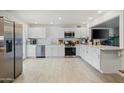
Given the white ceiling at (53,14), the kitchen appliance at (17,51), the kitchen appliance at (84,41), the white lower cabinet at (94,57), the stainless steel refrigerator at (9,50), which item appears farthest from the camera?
the kitchen appliance at (84,41)

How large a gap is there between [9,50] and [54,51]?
283 inches

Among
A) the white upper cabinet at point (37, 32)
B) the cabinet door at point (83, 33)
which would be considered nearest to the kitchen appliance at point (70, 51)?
the cabinet door at point (83, 33)

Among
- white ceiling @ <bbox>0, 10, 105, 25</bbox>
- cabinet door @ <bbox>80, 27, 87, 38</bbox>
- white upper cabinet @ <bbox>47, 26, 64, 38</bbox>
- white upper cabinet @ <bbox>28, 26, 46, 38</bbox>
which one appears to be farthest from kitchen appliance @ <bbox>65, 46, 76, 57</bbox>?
white ceiling @ <bbox>0, 10, 105, 25</bbox>

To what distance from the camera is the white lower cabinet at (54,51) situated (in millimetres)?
12328

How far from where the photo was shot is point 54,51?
12.4 metres

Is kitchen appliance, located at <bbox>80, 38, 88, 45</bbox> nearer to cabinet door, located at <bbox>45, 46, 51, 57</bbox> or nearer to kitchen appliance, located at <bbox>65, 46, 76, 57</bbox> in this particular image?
kitchen appliance, located at <bbox>65, 46, 76, 57</bbox>

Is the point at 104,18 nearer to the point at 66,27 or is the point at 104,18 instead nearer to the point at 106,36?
the point at 106,36

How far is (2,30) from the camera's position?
4832 millimetres

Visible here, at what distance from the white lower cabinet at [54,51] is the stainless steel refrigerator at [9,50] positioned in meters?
6.08

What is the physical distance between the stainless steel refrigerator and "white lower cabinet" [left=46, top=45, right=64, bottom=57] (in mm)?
6076

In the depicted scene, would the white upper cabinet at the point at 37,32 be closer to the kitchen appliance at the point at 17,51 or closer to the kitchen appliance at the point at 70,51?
the kitchen appliance at the point at 70,51

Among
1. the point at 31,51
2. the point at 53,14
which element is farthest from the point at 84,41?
the point at 53,14
